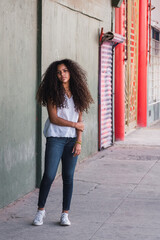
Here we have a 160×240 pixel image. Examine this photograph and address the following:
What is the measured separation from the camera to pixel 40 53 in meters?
7.93

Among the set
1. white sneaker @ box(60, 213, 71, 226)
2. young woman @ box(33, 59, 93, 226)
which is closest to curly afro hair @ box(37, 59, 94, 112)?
young woman @ box(33, 59, 93, 226)

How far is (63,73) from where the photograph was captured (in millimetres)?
5848

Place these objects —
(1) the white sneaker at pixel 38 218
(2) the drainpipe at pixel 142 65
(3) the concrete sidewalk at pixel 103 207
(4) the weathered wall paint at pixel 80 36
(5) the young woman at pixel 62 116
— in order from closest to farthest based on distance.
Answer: (3) the concrete sidewalk at pixel 103 207, (5) the young woman at pixel 62 116, (1) the white sneaker at pixel 38 218, (4) the weathered wall paint at pixel 80 36, (2) the drainpipe at pixel 142 65

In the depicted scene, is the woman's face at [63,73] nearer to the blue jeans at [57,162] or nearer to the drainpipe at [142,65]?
the blue jeans at [57,162]

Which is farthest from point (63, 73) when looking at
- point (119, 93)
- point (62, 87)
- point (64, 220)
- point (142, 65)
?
point (142, 65)

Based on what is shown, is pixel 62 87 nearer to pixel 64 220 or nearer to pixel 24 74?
pixel 64 220

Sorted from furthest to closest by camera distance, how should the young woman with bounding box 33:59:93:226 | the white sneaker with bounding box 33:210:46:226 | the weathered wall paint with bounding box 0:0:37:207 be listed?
1. the weathered wall paint with bounding box 0:0:37:207
2. the white sneaker with bounding box 33:210:46:226
3. the young woman with bounding box 33:59:93:226

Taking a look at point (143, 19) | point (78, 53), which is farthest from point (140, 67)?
point (78, 53)

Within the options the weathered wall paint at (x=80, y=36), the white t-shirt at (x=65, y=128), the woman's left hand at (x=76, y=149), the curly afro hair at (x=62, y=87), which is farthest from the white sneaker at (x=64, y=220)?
the weathered wall paint at (x=80, y=36)

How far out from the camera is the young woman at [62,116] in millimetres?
5820

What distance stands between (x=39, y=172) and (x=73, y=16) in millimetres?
3041

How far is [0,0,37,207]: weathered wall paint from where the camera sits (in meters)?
6.73

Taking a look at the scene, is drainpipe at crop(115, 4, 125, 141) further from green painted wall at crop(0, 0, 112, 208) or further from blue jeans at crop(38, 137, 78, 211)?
blue jeans at crop(38, 137, 78, 211)

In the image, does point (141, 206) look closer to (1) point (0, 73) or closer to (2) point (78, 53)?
A: (1) point (0, 73)
